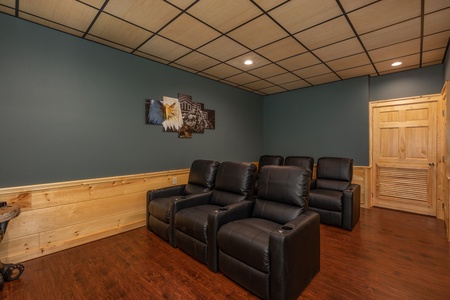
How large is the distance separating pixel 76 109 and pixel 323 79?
4.62 m

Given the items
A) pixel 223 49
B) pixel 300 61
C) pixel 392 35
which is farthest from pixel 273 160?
pixel 392 35

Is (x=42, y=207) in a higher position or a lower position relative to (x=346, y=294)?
higher

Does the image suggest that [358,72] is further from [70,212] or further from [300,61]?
[70,212]

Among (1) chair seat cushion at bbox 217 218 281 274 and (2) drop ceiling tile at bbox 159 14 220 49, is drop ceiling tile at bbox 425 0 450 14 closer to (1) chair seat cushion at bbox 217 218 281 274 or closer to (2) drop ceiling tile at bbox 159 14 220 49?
(2) drop ceiling tile at bbox 159 14 220 49

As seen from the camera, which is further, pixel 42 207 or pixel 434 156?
pixel 434 156

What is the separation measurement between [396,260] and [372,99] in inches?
130

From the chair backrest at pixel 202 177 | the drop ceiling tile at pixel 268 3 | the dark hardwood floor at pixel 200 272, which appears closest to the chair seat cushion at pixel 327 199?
the dark hardwood floor at pixel 200 272

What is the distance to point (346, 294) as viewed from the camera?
6.10 ft

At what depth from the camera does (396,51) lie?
326 centimetres

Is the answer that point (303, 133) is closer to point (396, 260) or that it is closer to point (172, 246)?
point (396, 260)

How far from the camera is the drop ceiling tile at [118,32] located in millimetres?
2482

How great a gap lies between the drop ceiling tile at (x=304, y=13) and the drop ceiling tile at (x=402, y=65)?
2037mm

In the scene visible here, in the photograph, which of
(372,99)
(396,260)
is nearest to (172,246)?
(396,260)

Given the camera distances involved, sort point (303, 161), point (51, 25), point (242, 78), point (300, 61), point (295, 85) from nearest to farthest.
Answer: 1. point (51, 25)
2. point (300, 61)
3. point (303, 161)
4. point (242, 78)
5. point (295, 85)
